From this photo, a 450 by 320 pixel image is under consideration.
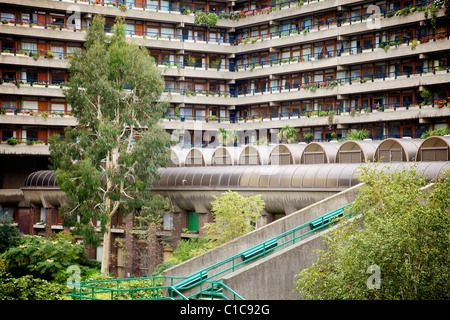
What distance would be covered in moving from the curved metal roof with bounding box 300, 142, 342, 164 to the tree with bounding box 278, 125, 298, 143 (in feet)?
66.6

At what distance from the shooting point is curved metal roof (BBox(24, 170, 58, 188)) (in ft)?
214

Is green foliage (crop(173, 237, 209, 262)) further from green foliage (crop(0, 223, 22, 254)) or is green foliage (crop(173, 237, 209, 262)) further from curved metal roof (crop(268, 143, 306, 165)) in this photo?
green foliage (crop(0, 223, 22, 254))

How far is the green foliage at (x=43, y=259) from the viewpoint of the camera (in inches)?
1909

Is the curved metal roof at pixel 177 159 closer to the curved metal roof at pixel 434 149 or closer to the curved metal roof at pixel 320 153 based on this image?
the curved metal roof at pixel 320 153

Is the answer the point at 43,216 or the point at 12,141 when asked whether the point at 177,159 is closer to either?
the point at 43,216

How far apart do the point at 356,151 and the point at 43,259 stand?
23.5m

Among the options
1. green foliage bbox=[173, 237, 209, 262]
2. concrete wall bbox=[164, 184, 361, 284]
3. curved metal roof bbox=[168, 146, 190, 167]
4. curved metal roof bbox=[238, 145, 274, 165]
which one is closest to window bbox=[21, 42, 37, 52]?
curved metal roof bbox=[168, 146, 190, 167]

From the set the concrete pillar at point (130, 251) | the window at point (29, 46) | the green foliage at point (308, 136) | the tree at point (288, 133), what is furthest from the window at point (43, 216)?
the green foliage at point (308, 136)

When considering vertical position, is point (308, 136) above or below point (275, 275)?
above

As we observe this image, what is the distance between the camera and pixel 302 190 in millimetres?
45031

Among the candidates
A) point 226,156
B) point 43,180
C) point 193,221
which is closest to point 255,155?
point 226,156

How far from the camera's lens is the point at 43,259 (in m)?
50.0
